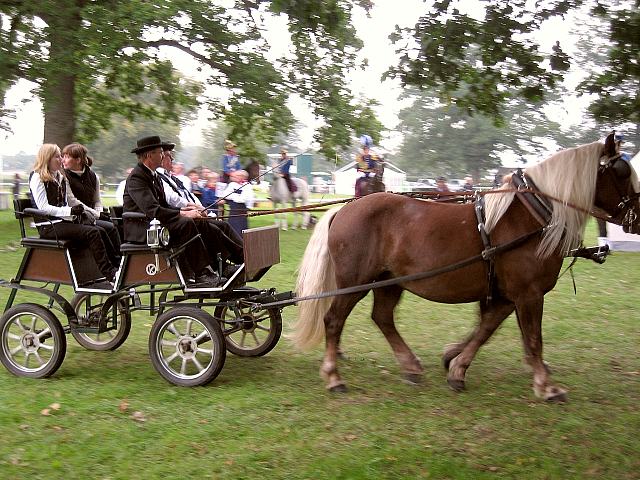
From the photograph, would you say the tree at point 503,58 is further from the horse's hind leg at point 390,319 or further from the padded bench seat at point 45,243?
the padded bench seat at point 45,243

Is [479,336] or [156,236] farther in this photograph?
[479,336]

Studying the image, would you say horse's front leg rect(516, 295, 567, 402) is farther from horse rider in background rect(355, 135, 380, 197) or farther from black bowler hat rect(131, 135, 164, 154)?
horse rider in background rect(355, 135, 380, 197)

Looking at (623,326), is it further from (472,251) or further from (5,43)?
(5,43)

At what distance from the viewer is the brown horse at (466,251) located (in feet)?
17.6

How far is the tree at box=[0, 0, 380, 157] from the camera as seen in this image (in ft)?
46.3

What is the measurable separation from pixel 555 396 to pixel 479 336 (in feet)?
2.45

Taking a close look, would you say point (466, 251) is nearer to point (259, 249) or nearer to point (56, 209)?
point (259, 249)

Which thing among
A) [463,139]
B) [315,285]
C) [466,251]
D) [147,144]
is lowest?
[315,285]

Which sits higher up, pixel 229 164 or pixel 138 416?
pixel 229 164

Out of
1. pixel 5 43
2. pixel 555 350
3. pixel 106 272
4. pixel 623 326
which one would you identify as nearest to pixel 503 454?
pixel 555 350

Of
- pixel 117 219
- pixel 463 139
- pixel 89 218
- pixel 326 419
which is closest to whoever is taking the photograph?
pixel 326 419

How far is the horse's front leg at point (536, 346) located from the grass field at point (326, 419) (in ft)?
0.35

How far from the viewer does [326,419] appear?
4965mm

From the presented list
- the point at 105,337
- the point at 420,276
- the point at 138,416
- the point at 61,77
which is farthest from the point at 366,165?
the point at 138,416
